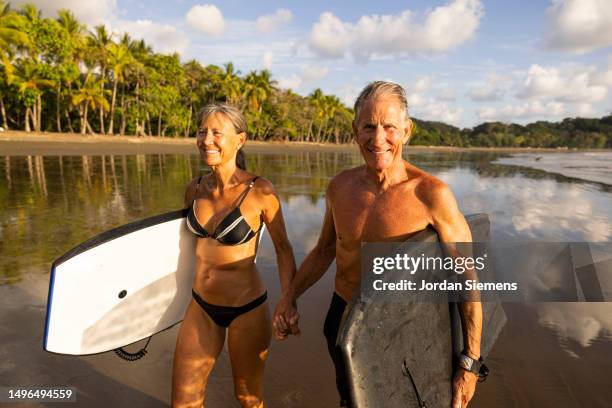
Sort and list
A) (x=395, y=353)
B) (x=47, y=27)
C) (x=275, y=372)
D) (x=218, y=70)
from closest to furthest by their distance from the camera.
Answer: (x=395, y=353), (x=275, y=372), (x=47, y=27), (x=218, y=70)

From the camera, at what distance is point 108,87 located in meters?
40.4

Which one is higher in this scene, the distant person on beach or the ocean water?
the distant person on beach

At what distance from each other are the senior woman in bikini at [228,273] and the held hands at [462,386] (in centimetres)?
99

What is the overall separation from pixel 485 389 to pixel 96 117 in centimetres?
4531

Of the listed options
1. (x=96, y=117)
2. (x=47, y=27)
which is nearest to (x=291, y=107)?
(x=96, y=117)

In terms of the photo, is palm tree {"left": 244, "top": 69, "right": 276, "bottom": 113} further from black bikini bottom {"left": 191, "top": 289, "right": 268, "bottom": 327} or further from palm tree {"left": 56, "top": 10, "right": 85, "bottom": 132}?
black bikini bottom {"left": 191, "top": 289, "right": 268, "bottom": 327}

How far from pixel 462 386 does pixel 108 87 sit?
46931 mm

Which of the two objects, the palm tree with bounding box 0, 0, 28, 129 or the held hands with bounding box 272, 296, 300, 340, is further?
the palm tree with bounding box 0, 0, 28, 129

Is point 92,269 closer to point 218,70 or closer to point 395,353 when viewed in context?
point 395,353

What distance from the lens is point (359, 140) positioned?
1.76 metres

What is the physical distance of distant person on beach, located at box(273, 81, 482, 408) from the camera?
161 cm

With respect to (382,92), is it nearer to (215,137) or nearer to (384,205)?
(384,205)

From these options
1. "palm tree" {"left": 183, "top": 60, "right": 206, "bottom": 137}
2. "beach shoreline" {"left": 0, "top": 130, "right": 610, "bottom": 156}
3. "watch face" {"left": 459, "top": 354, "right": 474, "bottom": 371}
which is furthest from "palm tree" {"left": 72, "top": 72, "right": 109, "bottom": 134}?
"watch face" {"left": 459, "top": 354, "right": 474, "bottom": 371}

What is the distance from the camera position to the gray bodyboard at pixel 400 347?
1329 mm
